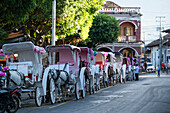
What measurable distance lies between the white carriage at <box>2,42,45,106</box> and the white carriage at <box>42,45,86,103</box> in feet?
1.60

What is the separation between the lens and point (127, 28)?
6481cm

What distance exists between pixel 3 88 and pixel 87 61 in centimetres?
1071

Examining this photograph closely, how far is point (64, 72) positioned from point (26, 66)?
2.46 meters

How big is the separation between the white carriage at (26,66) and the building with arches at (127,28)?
47.8m

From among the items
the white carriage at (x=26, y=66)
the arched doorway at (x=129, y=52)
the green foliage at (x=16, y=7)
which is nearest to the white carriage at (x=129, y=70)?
the white carriage at (x=26, y=66)

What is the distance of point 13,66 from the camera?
15.2 meters

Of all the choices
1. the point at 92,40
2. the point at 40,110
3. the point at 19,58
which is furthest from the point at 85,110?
the point at 92,40

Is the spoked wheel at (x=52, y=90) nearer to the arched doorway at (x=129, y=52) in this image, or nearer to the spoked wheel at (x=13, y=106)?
the spoked wheel at (x=13, y=106)

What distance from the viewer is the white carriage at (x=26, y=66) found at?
45.7ft

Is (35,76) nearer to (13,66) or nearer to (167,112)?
(13,66)

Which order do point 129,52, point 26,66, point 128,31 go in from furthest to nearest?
point 129,52
point 128,31
point 26,66

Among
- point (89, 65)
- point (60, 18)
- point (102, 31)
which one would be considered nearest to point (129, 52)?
point (102, 31)

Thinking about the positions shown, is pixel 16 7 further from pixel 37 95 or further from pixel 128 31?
pixel 128 31

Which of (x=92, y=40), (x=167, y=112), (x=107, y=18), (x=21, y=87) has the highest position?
(x=107, y=18)
